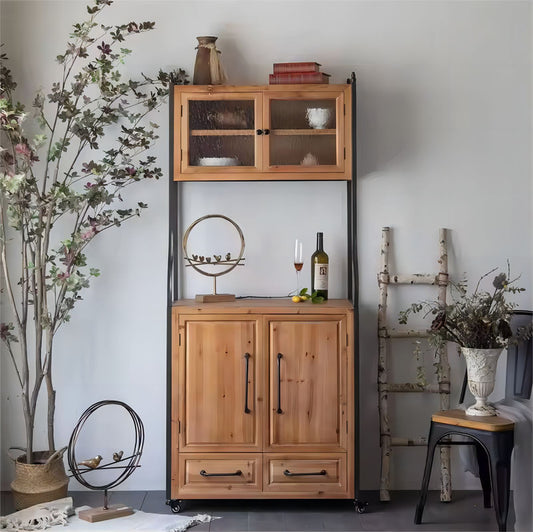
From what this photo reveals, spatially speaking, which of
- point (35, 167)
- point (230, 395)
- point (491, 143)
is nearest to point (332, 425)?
point (230, 395)

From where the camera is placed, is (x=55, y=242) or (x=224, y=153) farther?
(x=55, y=242)

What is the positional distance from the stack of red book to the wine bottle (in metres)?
0.78

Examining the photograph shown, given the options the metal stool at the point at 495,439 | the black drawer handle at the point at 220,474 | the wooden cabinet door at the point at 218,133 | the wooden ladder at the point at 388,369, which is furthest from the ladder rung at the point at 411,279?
the black drawer handle at the point at 220,474

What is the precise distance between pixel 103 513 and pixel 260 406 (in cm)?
90

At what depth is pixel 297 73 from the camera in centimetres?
406

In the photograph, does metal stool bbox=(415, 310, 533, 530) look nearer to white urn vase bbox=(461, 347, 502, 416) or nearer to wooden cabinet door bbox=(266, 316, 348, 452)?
white urn vase bbox=(461, 347, 502, 416)

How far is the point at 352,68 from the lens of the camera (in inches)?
171

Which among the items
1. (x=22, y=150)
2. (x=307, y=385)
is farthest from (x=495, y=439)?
(x=22, y=150)

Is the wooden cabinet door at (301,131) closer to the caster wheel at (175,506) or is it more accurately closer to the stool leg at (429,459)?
the stool leg at (429,459)

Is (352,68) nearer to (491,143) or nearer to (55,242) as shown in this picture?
(491,143)

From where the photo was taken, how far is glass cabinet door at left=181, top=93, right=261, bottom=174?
4.03 meters

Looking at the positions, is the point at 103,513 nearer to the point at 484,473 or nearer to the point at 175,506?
the point at 175,506

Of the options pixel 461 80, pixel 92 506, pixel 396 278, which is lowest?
pixel 92 506

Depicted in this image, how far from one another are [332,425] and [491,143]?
1719mm
